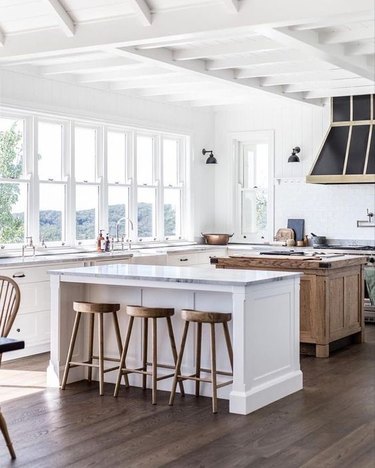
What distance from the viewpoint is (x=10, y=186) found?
8195mm

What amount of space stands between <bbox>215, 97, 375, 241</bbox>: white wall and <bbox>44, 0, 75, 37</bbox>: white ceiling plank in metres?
4.13

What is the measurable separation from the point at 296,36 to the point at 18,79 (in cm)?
311

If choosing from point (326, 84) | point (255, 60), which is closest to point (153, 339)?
point (255, 60)

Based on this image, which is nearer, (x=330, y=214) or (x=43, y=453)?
(x=43, y=453)

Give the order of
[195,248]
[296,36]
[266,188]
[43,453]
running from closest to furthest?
[43,453] → [296,36] → [195,248] → [266,188]

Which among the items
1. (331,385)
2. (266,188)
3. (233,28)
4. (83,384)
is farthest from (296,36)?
(266,188)

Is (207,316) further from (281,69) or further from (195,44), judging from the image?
(281,69)

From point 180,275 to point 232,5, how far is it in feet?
6.65

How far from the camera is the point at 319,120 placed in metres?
10.6

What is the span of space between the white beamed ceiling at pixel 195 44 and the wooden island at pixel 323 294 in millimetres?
1917

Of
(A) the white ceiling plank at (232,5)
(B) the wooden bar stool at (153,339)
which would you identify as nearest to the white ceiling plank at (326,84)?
(A) the white ceiling plank at (232,5)

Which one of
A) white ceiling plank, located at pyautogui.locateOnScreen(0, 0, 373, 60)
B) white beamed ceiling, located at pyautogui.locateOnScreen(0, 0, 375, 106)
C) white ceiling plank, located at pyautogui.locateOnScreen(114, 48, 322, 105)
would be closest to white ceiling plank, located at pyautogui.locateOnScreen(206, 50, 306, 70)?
white beamed ceiling, located at pyautogui.locateOnScreen(0, 0, 375, 106)

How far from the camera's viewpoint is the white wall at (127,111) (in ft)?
26.7

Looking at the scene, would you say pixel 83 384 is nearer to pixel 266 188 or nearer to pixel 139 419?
pixel 139 419
